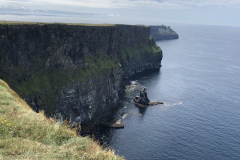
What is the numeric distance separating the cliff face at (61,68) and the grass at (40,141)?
43182mm

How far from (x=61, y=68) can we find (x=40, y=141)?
60.8 metres

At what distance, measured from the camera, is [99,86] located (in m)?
84.0

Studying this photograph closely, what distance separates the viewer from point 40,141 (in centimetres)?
1742

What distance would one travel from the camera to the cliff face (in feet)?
211

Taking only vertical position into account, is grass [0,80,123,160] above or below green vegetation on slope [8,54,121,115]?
above

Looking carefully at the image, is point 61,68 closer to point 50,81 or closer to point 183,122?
point 50,81

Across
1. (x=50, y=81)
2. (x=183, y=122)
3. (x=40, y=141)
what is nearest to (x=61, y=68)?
(x=50, y=81)

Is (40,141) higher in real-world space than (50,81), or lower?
higher

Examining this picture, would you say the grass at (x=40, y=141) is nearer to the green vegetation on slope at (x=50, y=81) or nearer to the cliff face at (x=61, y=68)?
the cliff face at (x=61, y=68)

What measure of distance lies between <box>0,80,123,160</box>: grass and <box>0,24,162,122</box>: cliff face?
4318cm

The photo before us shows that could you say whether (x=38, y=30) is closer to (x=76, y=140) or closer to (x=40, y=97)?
(x=40, y=97)

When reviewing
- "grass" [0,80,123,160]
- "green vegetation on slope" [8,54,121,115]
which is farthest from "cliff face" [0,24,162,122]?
"grass" [0,80,123,160]

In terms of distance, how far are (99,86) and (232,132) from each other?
4892cm

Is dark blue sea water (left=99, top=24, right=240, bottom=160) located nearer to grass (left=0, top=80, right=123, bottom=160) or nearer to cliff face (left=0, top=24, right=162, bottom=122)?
cliff face (left=0, top=24, right=162, bottom=122)
